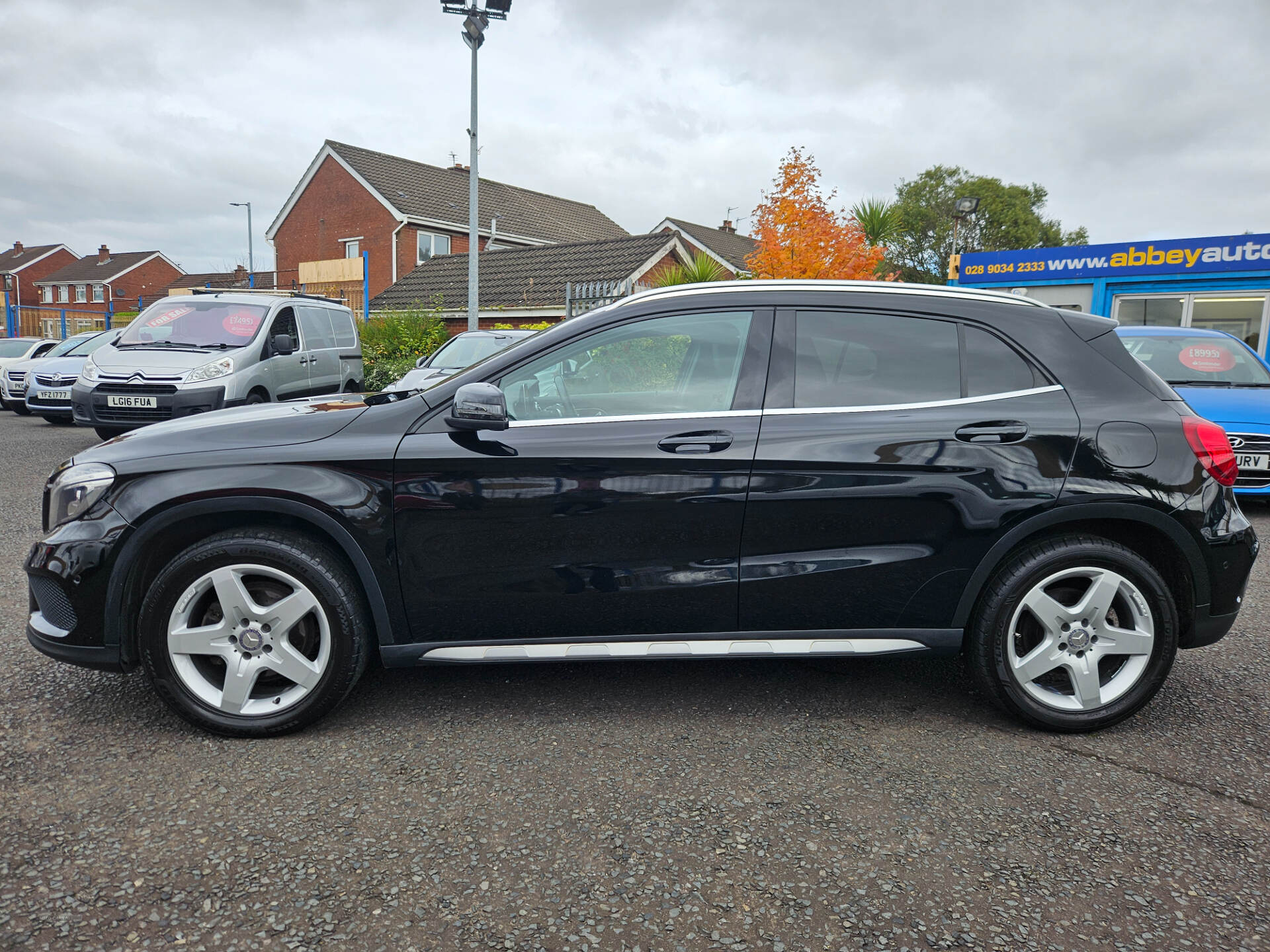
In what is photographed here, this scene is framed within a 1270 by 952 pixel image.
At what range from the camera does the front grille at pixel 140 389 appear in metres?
9.27

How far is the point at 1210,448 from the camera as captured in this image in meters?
3.22

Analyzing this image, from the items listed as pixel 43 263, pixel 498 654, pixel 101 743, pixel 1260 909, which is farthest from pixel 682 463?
pixel 43 263

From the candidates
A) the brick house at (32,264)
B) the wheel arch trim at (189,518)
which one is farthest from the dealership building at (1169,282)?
the brick house at (32,264)

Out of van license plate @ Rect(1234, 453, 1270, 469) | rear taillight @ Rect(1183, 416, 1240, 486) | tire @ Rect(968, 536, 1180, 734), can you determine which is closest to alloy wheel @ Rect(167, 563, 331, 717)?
tire @ Rect(968, 536, 1180, 734)

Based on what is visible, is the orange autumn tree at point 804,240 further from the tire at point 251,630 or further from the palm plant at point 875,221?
the tire at point 251,630

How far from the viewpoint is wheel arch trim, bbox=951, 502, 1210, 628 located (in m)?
3.15

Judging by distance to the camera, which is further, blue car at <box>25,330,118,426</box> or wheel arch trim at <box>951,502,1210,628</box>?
blue car at <box>25,330,118,426</box>

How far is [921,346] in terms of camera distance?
3295 millimetres

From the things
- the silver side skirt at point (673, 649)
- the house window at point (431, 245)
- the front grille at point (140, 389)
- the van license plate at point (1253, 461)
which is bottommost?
the silver side skirt at point (673, 649)

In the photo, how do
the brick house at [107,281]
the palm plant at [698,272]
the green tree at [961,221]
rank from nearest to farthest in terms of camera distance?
the palm plant at [698,272] → the green tree at [961,221] → the brick house at [107,281]

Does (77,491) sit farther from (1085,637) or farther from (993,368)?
(1085,637)

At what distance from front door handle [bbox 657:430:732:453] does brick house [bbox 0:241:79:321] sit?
7985cm

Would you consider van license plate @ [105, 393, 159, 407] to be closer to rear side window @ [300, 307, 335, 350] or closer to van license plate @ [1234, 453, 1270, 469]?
rear side window @ [300, 307, 335, 350]

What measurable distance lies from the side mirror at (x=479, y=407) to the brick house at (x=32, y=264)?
261 ft
